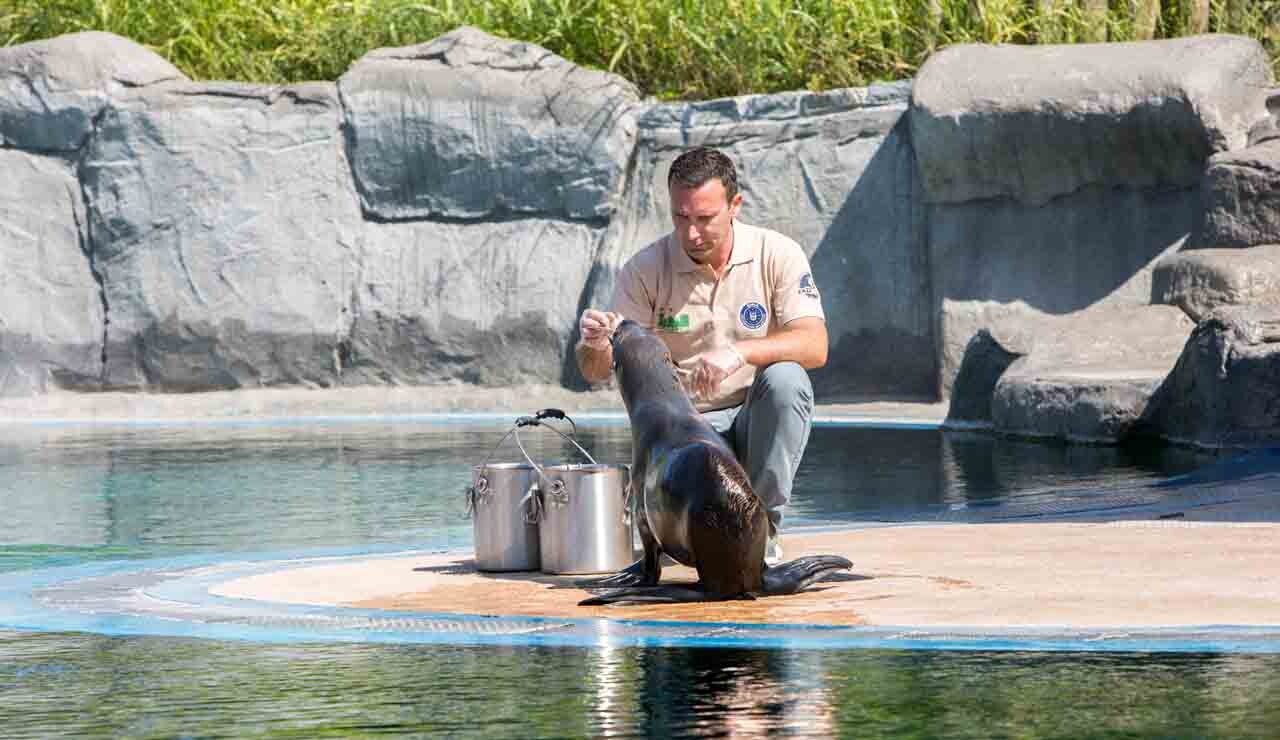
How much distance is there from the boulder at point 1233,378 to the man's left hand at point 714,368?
15.5 ft

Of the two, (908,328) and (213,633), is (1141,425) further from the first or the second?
(213,633)

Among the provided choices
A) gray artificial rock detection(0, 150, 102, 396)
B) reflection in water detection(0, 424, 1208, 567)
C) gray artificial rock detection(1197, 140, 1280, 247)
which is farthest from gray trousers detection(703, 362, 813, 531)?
gray artificial rock detection(0, 150, 102, 396)

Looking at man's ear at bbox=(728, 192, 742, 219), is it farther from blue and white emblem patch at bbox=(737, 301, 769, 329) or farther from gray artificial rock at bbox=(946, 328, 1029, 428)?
gray artificial rock at bbox=(946, 328, 1029, 428)

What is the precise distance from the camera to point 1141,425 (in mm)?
10859

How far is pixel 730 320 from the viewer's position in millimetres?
6180

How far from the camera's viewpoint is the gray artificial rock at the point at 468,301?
52.2 ft

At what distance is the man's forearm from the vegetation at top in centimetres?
1042

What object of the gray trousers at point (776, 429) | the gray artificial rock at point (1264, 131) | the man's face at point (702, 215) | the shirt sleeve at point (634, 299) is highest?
the gray artificial rock at point (1264, 131)

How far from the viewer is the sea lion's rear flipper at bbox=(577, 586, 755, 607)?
5.16 m

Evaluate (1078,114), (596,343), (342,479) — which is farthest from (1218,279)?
(596,343)

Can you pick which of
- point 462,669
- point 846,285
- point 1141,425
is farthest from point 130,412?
point 462,669

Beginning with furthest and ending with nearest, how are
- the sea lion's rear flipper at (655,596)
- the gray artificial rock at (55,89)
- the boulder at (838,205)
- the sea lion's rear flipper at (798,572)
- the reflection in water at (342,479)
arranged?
the gray artificial rock at (55,89) → the boulder at (838,205) → the reflection in water at (342,479) → the sea lion's rear flipper at (798,572) → the sea lion's rear flipper at (655,596)

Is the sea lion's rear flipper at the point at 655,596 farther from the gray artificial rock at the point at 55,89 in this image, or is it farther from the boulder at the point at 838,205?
the gray artificial rock at the point at 55,89

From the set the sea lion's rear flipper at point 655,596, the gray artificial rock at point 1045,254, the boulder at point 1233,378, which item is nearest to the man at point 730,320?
Result: the sea lion's rear flipper at point 655,596
